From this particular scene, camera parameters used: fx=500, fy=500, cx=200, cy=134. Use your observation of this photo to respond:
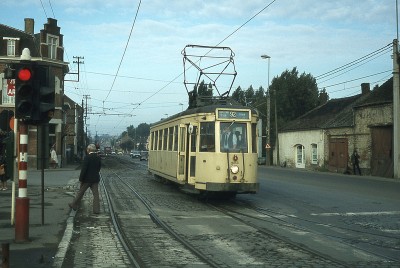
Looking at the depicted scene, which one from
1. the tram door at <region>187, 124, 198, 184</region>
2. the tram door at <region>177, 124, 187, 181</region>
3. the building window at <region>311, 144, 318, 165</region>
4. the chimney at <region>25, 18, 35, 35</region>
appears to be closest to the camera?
the tram door at <region>187, 124, 198, 184</region>

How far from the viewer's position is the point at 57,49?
43750 millimetres

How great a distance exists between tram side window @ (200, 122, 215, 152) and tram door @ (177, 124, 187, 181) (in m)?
1.16

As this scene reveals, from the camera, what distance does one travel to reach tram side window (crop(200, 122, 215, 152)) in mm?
15266

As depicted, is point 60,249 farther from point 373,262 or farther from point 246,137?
point 246,137

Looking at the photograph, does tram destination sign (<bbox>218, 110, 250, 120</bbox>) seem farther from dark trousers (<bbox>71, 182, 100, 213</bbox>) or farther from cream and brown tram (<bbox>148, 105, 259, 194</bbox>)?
dark trousers (<bbox>71, 182, 100, 213</bbox>)

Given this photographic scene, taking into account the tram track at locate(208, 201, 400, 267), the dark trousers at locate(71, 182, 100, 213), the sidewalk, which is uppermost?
the dark trousers at locate(71, 182, 100, 213)

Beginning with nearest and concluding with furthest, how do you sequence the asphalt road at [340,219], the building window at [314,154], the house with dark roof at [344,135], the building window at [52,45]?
the asphalt road at [340,219] → the house with dark roof at [344,135] → the building window at [52,45] → the building window at [314,154]

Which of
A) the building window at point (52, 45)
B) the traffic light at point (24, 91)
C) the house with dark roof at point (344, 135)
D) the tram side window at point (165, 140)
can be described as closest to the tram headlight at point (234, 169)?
the tram side window at point (165, 140)

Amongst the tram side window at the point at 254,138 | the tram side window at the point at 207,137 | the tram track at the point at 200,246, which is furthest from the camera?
the tram side window at the point at 254,138

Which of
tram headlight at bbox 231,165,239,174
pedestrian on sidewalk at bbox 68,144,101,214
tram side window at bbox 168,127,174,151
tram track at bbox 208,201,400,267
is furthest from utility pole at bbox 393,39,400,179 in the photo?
pedestrian on sidewalk at bbox 68,144,101,214

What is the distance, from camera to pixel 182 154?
1669 centimetres

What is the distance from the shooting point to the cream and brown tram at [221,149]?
15.0 meters

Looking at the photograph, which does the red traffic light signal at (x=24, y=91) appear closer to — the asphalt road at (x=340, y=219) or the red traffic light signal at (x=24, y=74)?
the red traffic light signal at (x=24, y=74)

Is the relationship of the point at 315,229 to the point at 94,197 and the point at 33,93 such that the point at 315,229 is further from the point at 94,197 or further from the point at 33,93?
the point at 33,93
